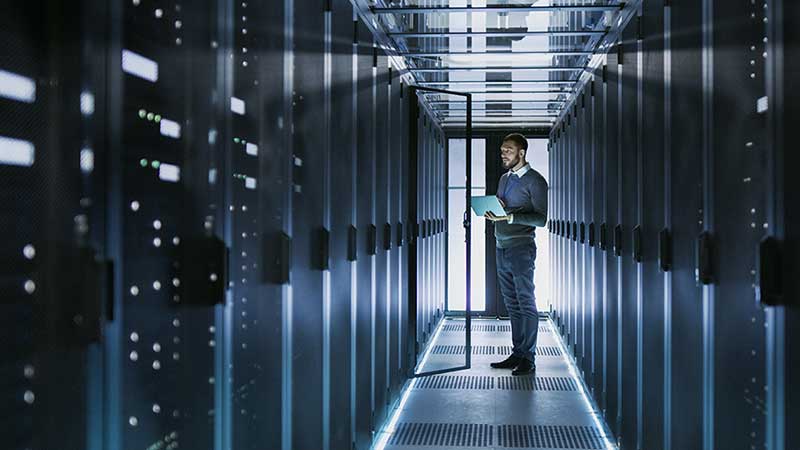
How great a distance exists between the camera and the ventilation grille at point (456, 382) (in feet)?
21.0

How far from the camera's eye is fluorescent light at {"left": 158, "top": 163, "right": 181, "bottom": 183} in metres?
1.81

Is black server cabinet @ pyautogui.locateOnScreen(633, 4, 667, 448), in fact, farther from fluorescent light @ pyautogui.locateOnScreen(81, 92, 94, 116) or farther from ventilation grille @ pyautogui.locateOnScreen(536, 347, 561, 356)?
ventilation grille @ pyautogui.locateOnScreen(536, 347, 561, 356)

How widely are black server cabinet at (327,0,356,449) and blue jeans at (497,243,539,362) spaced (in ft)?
9.60

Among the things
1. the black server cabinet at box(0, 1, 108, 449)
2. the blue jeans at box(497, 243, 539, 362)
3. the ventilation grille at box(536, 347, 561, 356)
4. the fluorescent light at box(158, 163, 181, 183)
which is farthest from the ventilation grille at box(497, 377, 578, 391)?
the black server cabinet at box(0, 1, 108, 449)

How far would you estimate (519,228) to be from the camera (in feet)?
21.5

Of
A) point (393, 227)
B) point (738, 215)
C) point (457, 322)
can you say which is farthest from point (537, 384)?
point (738, 215)

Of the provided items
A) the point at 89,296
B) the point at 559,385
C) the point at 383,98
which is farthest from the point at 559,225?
the point at 89,296

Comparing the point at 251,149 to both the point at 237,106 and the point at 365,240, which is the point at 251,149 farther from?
the point at 365,240

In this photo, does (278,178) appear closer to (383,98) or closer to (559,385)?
(383,98)

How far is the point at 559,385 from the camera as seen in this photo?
21.0ft

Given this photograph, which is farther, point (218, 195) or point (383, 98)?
point (383, 98)

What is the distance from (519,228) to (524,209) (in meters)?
0.16

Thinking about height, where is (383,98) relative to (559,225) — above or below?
above

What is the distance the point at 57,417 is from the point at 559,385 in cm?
541
